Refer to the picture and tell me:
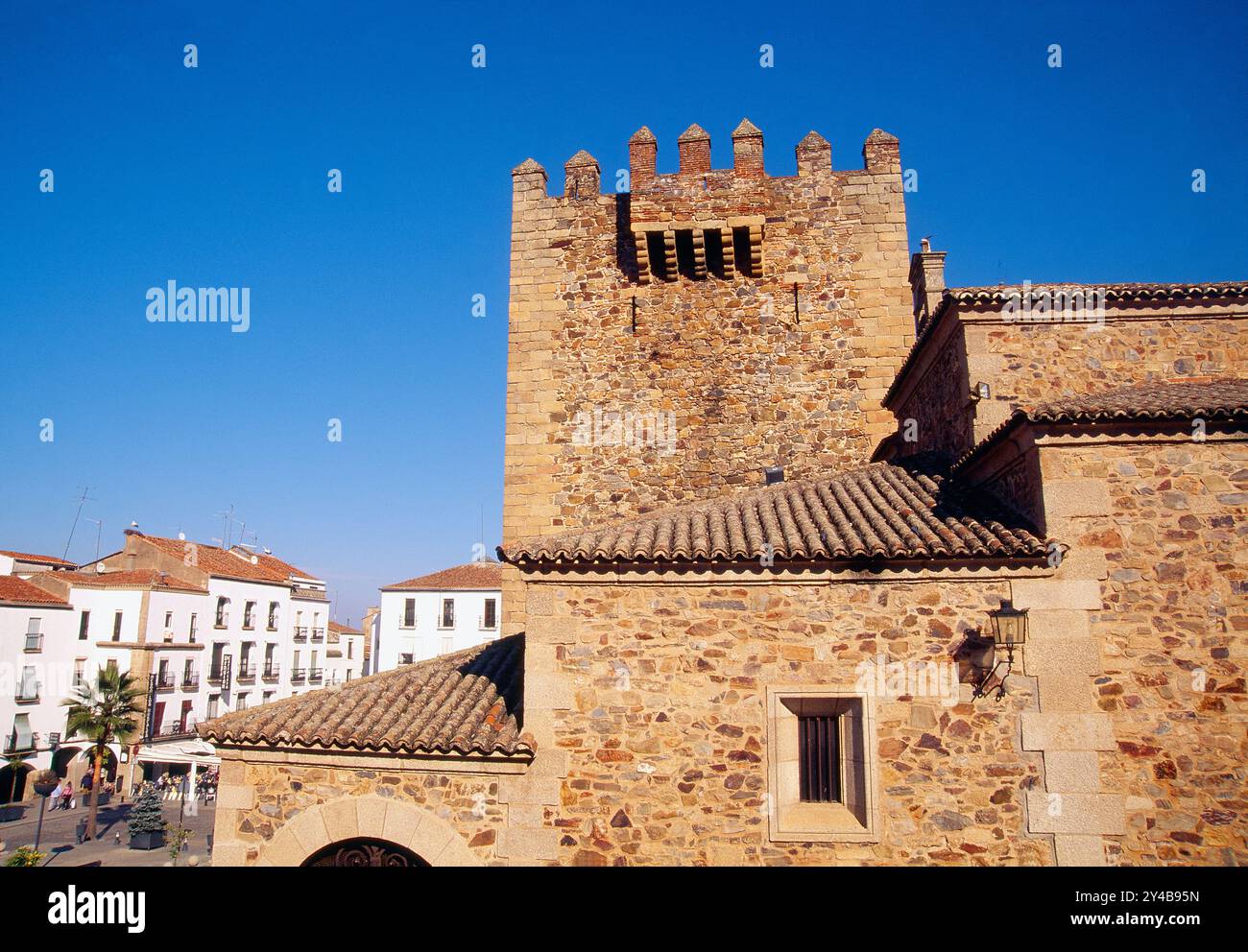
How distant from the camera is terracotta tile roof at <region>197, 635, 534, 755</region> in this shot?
7.51 metres

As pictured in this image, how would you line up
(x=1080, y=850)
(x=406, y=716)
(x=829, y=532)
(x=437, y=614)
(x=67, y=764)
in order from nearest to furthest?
(x=1080, y=850) < (x=829, y=532) < (x=406, y=716) < (x=67, y=764) < (x=437, y=614)

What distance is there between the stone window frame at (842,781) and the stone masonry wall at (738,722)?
79 mm

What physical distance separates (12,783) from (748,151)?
111 ft

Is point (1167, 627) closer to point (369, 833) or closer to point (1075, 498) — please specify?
point (1075, 498)

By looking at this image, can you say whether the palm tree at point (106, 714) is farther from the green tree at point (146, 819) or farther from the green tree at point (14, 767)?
the green tree at point (146, 819)

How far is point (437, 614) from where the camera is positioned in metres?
38.7

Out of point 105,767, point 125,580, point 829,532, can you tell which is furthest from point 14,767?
point 829,532

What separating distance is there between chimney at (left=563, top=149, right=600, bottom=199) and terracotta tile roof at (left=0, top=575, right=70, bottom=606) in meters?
29.2

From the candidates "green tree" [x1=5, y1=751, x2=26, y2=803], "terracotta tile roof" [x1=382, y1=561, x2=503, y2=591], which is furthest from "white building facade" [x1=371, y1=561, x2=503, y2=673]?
"green tree" [x1=5, y1=751, x2=26, y2=803]

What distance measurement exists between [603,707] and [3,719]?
32.1 m

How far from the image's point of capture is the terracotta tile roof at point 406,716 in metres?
7.51

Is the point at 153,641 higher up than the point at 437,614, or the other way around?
the point at 437,614
